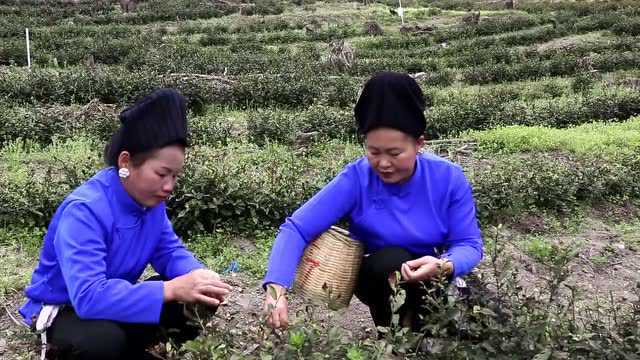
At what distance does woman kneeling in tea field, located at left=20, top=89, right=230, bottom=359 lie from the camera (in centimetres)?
236

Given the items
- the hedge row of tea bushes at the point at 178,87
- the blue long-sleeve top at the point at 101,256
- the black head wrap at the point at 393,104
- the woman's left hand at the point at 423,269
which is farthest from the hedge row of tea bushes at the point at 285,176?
the hedge row of tea bushes at the point at 178,87

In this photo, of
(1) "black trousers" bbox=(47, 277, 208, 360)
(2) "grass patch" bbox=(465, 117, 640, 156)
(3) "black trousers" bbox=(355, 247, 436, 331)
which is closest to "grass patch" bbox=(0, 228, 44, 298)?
(1) "black trousers" bbox=(47, 277, 208, 360)

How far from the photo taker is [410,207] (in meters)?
2.80

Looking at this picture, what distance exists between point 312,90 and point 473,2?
30.7 m

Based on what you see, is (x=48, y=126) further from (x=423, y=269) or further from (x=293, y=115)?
(x=423, y=269)

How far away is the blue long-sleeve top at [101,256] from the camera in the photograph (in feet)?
7.68

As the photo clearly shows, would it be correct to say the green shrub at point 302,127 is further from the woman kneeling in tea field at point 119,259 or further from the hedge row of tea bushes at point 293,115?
the woman kneeling in tea field at point 119,259

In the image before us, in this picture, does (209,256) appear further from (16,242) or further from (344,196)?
(344,196)

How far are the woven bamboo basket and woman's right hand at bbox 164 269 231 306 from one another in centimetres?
41

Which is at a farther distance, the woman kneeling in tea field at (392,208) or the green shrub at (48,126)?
the green shrub at (48,126)

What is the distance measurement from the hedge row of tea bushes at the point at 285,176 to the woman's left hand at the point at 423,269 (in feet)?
8.70

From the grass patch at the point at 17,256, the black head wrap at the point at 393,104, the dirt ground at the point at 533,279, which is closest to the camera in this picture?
the black head wrap at the point at 393,104

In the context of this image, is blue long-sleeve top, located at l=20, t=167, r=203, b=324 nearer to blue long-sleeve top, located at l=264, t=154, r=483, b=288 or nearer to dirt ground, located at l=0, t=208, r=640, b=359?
dirt ground, located at l=0, t=208, r=640, b=359

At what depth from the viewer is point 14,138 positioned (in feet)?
25.1
